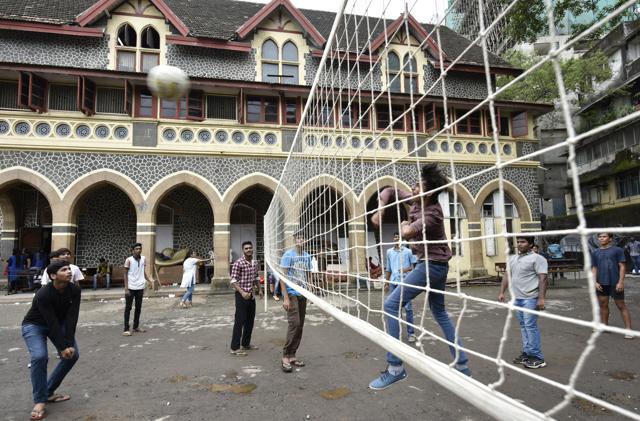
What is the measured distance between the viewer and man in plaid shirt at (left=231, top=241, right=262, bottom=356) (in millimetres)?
5035

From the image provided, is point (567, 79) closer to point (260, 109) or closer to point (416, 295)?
point (260, 109)

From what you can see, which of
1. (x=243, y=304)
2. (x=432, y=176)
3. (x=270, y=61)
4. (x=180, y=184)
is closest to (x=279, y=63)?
(x=270, y=61)

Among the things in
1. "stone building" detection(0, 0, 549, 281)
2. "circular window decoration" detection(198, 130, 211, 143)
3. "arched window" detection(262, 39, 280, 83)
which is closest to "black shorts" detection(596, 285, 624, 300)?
"stone building" detection(0, 0, 549, 281)

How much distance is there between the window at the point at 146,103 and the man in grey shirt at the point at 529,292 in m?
11.4

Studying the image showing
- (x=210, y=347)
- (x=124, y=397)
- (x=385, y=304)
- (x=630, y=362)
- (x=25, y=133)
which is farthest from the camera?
(x=25, y=133)

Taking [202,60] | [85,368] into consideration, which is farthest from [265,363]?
[202,60]

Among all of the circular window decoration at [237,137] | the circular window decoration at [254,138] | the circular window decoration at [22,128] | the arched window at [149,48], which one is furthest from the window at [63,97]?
the circular window decoration at [254,138]

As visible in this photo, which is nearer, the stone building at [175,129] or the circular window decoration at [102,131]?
the stone building at [175,129]

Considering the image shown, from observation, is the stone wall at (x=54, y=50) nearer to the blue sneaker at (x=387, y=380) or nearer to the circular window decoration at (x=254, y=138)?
the circular window decoration at (x=254, y=138)

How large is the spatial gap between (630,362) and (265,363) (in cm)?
397

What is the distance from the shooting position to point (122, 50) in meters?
12.9

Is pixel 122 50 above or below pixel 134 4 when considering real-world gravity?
below

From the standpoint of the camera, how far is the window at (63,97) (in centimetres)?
1191

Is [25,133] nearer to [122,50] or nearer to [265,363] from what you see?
[122,50]
